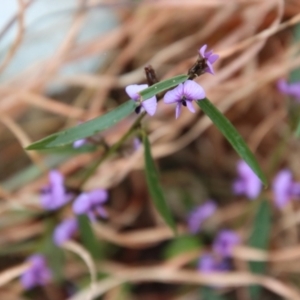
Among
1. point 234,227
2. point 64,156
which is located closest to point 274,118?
point 234,227

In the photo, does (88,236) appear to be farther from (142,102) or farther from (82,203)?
(142,102)

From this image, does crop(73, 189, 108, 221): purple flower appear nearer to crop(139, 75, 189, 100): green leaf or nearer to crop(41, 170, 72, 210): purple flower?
crop(41, 170, 72, 210): purple flower

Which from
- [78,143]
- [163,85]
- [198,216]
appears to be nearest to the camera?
[163,85]

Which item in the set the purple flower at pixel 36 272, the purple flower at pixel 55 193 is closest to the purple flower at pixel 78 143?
the purple flower at pixel 55 193

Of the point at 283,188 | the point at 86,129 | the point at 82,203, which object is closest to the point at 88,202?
the point at 82,203

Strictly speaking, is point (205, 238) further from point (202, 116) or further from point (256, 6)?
point (256, 6)
